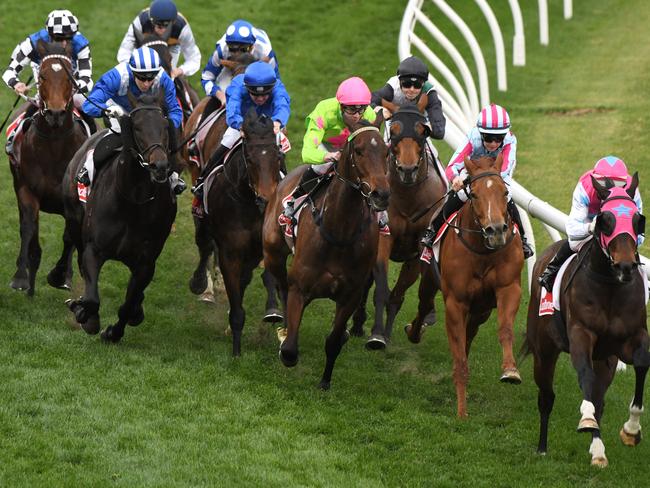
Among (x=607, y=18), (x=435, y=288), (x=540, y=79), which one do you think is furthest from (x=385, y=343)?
(x=607, y=18)

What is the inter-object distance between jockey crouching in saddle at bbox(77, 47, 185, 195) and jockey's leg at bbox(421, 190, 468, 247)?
211cm

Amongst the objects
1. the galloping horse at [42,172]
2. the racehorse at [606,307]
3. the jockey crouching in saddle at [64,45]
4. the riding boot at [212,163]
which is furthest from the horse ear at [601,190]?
the jockey crouching in saddle at [64,45]

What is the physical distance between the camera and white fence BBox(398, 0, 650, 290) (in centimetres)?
1219

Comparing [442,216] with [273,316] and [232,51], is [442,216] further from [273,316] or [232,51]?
[232,51]

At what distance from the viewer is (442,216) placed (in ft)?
38.8

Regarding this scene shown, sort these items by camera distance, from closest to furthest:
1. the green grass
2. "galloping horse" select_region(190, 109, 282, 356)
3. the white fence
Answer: the green grass
"galloping horse" select_region(190, 109, 282, 356)
the white fence

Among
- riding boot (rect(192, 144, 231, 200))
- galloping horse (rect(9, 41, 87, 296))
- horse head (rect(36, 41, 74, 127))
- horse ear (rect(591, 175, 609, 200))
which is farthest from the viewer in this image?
galloping horse (rect(9, 41, 87, 296))

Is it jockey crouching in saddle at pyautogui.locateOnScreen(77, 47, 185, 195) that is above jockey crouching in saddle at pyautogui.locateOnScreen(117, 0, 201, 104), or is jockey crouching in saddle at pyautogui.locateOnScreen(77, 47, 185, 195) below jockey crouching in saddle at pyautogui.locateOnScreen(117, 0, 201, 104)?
below

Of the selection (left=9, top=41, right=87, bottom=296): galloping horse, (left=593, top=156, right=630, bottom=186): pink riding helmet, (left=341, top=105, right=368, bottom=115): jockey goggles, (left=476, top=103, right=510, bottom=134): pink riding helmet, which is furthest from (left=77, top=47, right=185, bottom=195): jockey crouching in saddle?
(left=593, top=156, right=630, bottom=186): pink riding helmet

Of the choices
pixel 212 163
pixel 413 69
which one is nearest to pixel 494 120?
pixel 413 69

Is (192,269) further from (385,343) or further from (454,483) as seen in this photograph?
(454,483)

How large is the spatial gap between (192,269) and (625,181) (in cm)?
636

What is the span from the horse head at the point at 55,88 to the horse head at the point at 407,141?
349 centimetres

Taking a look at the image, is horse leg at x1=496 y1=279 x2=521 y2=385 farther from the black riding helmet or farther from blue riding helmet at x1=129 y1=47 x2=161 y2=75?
blue riding helmet at x1=129 y1=47 x2=161 y2=75
